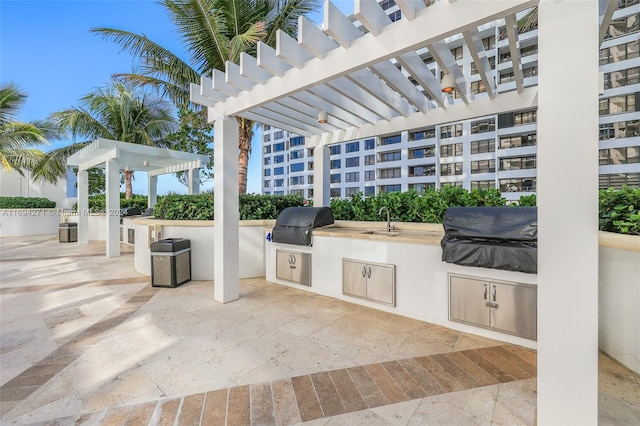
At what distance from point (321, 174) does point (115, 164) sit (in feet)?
22.3

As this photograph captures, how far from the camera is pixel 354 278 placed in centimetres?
428

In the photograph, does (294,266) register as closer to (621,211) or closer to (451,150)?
(621,211)

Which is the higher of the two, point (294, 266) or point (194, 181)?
point (194, 181)

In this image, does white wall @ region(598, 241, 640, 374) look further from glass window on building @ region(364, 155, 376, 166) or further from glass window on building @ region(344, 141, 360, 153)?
glass window on building @ region(344, 141, 360, 153)

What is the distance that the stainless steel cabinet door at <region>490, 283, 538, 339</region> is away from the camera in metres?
2.91

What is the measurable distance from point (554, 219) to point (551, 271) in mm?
334

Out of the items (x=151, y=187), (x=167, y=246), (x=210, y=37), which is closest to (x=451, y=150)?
(x=151, y=187)

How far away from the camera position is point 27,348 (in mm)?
2959

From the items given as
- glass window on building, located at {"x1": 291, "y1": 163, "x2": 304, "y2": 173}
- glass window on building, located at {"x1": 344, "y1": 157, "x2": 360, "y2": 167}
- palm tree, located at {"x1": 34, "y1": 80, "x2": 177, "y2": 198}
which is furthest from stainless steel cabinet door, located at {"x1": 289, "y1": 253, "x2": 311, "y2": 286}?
glass window on building, located at {"x1": 291, "y1": 163, "x2": 304, "y2": 173}

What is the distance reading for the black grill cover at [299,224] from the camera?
4.84 meters

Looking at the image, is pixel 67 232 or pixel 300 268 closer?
pixel 300 268

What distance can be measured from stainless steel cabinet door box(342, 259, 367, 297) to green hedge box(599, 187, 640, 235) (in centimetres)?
278

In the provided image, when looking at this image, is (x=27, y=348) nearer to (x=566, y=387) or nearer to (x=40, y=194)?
(x=566, y=387)

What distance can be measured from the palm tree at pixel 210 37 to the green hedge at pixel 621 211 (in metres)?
6.84
